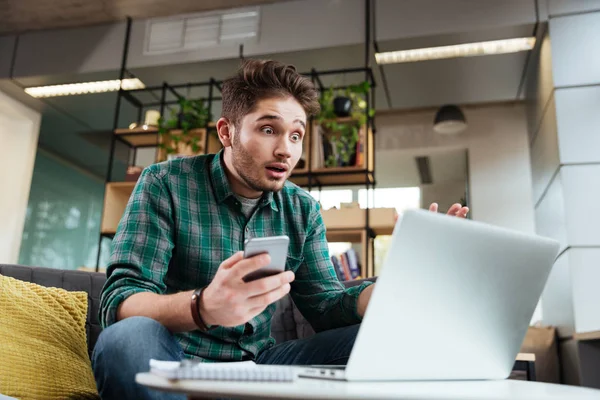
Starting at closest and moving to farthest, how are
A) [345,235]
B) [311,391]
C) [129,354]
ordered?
1. [311,391]
2. [129,354]
3. [345,235]

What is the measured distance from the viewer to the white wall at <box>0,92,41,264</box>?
5219mm

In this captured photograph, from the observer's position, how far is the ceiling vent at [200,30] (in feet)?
13.9

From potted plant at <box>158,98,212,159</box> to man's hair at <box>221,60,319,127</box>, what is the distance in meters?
2.81

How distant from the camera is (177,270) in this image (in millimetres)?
1318

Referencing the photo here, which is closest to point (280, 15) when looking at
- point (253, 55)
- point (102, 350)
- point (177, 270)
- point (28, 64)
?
point (253, 55)

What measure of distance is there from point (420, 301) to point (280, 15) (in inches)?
151

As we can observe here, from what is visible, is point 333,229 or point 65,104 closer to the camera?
point 333,229

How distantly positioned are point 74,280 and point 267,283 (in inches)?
38.1

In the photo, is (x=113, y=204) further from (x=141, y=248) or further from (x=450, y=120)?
(x=141, y=248)

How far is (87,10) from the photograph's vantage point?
4395 mm

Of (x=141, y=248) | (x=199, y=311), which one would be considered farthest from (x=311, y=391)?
(x=141, y=248)

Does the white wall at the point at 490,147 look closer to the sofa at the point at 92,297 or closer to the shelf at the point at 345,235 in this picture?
the shelf at the point at 345,235

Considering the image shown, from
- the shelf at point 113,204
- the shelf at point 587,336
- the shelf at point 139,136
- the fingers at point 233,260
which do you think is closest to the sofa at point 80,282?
the fingers at point 233,260

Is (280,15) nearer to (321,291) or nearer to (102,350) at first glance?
(321,291)
